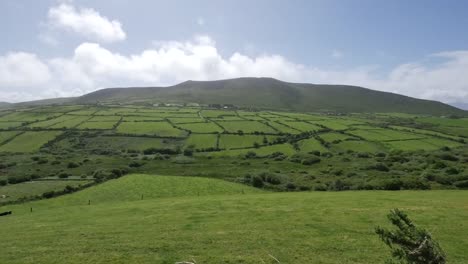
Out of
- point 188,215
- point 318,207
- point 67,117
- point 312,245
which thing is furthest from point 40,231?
point 67,117

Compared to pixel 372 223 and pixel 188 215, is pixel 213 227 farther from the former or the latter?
pixel 372 223

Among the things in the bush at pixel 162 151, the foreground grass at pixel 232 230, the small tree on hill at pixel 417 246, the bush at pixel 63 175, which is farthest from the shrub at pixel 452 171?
the bush at pixel 63 175

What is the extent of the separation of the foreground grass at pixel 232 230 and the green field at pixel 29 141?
233 feet

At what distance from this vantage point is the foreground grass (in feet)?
76.0

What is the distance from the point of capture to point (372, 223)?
30203mm

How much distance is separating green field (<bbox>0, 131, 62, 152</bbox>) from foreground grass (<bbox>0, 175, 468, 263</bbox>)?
7087 centimetres

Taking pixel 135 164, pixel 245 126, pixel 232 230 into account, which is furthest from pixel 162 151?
pixel 232 230

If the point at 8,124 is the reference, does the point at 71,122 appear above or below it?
above

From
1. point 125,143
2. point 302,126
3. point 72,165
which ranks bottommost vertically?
point 72,165

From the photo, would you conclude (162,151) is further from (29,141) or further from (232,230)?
(232,230)

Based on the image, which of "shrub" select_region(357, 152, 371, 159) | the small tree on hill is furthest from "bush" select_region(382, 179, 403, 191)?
the small tree on hill

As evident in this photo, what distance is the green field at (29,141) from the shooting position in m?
107

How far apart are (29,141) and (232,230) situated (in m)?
106

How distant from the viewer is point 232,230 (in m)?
28.9
